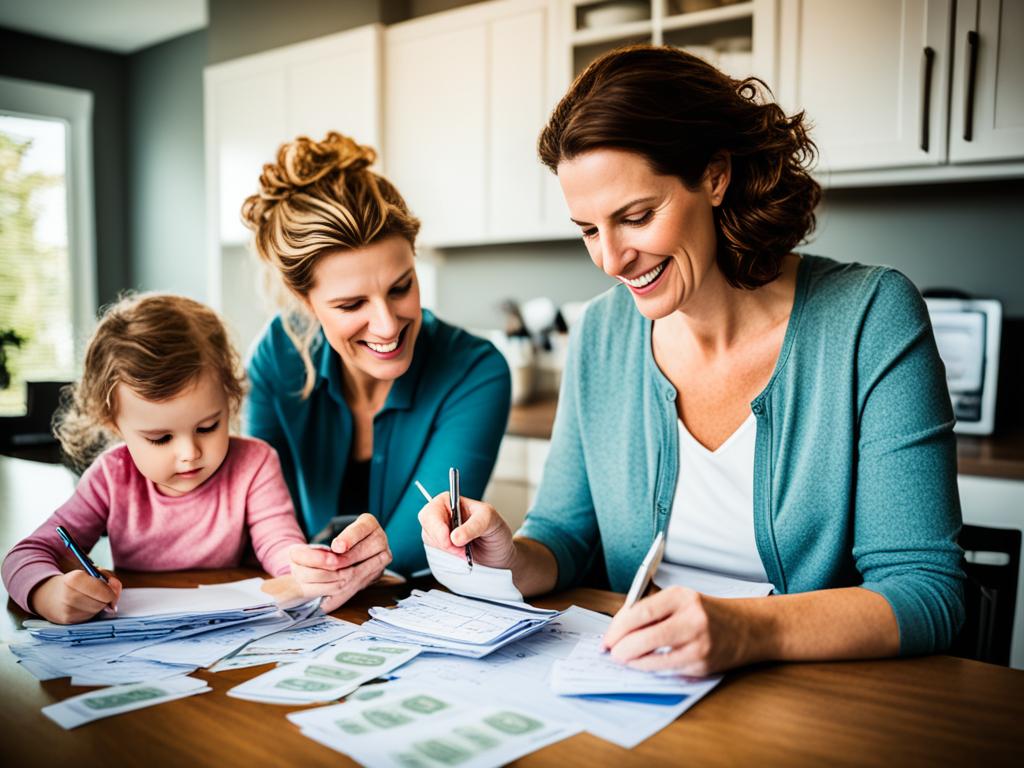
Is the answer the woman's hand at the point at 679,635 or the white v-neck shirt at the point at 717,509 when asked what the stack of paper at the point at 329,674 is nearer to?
the woman's hand at the point at 679,635

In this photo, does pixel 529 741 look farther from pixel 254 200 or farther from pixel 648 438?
pixel 254 200

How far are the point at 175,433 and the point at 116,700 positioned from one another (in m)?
0.53

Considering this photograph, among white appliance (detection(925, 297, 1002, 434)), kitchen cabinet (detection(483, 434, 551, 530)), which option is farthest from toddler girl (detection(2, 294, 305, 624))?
A: white appliance (detection(925, 297, 1002, 434))

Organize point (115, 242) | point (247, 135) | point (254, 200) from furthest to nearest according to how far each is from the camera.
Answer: point (115, 242), point (247, 135), point (254, 200)

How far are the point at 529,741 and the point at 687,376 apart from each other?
73 cm

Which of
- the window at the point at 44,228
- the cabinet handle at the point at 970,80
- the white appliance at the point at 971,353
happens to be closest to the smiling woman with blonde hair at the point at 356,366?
the white appliance at the point at 971,353

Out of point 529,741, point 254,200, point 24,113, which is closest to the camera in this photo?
point 529,741

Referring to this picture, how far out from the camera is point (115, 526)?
4.33 feet

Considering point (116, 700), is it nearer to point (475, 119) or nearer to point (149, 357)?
point (149, 357)

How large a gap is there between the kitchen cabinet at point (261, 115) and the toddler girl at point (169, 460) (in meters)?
1.96

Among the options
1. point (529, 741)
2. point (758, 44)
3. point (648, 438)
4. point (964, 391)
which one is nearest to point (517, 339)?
point (758, 44)

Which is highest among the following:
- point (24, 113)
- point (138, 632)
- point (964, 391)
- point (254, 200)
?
point (24, 113)

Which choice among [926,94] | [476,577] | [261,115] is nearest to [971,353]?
[926,94]

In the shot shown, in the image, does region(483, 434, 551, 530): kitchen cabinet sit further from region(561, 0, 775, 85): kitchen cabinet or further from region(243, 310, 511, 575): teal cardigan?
region(561, 0, 775, 85): kitchen cabinet
